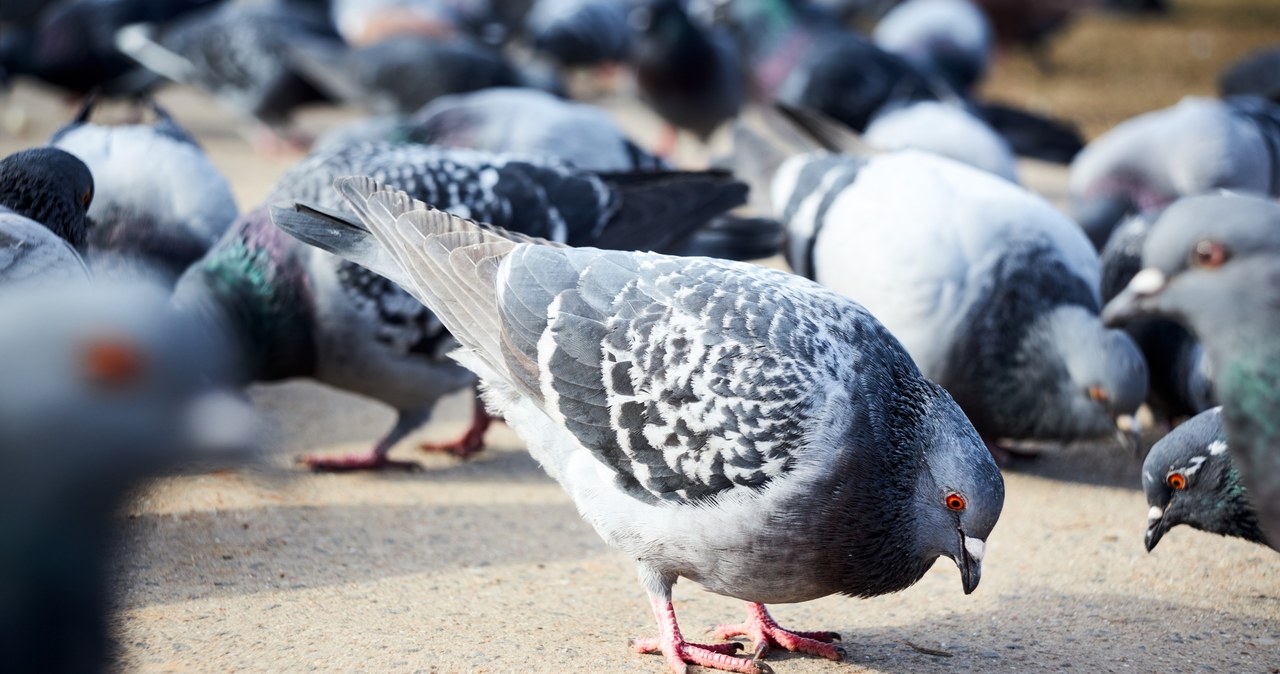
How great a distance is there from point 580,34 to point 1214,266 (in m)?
10.5

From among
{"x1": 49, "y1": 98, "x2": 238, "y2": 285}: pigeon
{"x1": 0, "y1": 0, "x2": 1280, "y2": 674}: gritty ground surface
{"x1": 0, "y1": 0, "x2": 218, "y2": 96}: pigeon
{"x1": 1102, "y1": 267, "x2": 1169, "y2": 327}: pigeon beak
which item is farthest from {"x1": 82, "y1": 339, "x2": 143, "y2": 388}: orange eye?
{"x1": 0, "y1": 0, "x2": 218, "y2": 96}: pigeon

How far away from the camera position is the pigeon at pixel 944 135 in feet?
23.9

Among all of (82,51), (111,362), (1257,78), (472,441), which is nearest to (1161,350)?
(472,441)

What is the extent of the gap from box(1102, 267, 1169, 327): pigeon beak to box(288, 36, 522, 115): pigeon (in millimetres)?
6792

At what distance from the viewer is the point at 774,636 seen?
351cm

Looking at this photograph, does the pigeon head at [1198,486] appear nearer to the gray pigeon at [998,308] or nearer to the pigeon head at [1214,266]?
the gray pigeon at [998,308]

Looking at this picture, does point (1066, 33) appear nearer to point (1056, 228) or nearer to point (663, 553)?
point (1056, 228)

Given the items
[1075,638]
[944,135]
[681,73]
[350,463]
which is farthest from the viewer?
[681,73]

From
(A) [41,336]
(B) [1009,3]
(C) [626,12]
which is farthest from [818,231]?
(B) [1009,3]

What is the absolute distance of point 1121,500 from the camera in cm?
504

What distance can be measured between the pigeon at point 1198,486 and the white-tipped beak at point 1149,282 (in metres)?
0.93

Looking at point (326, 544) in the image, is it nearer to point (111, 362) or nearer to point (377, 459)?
point (377, 459)

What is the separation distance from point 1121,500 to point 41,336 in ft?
14.1

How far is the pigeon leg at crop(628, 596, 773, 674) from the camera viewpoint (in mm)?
3301
